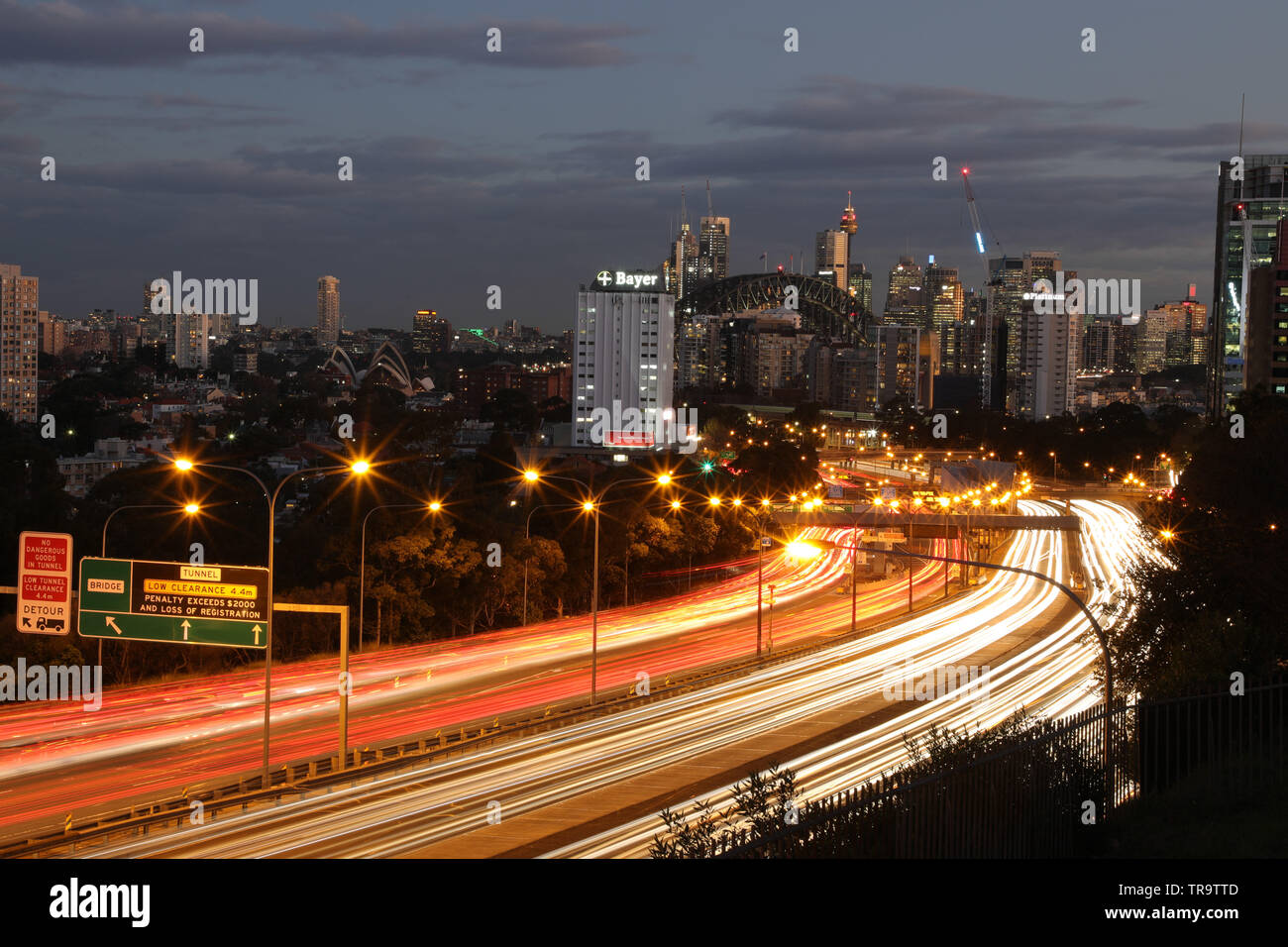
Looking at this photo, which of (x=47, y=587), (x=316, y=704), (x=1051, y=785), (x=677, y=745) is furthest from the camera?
(x=316, y=704)

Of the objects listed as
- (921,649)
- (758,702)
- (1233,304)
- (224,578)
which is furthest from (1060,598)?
(1233,304)

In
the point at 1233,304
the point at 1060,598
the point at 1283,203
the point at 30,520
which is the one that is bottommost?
the point at 1060,598

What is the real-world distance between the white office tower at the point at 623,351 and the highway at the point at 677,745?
310ft

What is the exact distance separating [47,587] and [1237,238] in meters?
161

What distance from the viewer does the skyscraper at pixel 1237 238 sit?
144 meters

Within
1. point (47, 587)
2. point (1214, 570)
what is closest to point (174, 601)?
point (47, 587)

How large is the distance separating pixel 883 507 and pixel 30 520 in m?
48.5

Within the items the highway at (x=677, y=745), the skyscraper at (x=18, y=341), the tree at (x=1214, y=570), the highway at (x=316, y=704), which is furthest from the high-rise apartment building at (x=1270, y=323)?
the skyscraper at (x=18, y=341)

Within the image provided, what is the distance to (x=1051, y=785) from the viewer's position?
469 inches

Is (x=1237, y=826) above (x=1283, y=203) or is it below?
below

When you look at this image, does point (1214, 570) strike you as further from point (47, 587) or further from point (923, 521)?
point (923, 521)

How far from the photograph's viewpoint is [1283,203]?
15875 cm

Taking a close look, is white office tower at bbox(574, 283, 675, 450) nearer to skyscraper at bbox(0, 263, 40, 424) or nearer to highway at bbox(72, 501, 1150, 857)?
skyscraper at bbox(0, 263, 40, 424)
